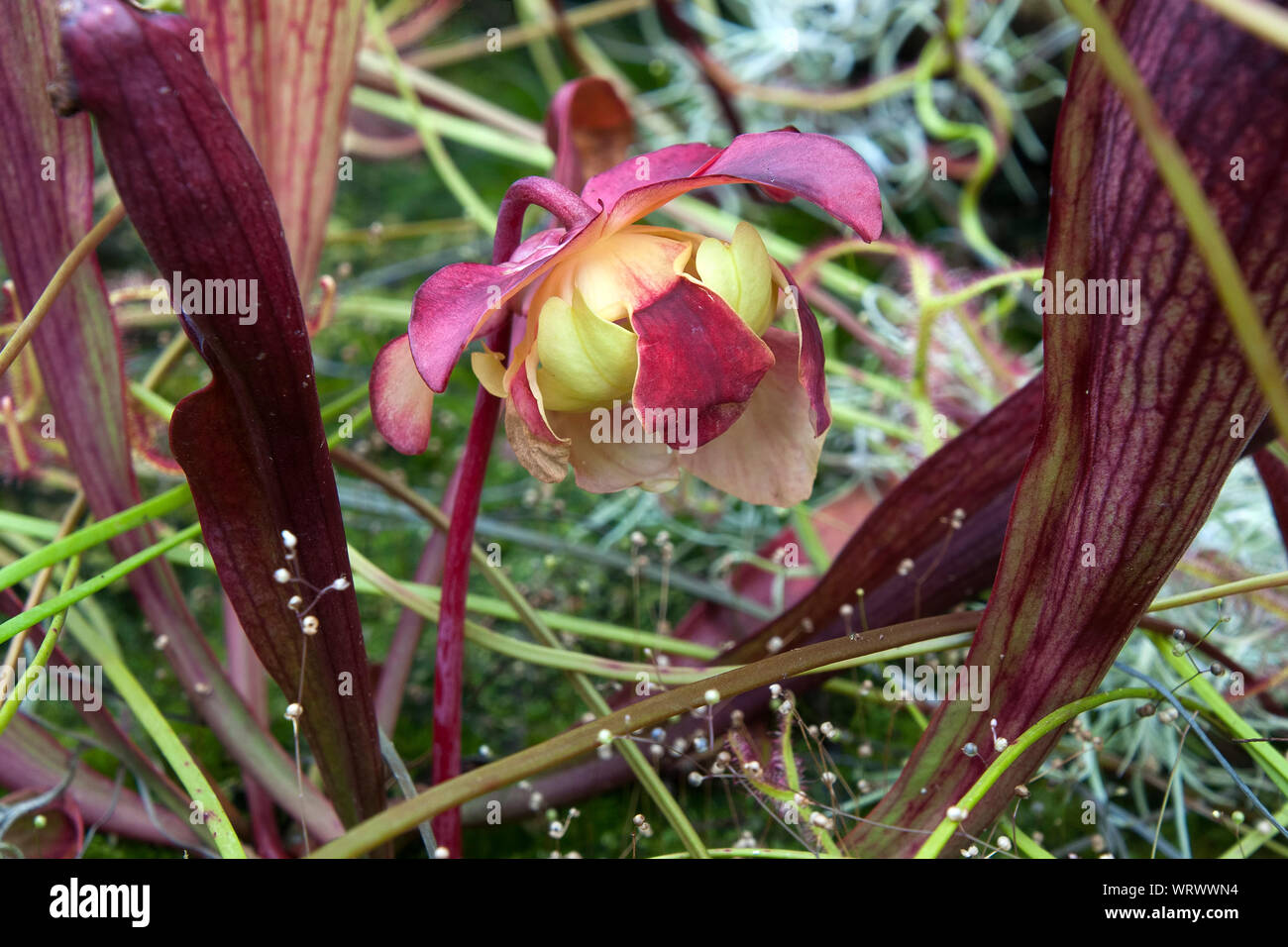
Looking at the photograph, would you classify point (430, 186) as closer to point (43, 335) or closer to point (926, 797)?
point (43, 335)

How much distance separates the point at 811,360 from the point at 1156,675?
0.38 metres

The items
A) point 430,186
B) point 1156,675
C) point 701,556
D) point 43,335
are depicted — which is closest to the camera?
point 43,335

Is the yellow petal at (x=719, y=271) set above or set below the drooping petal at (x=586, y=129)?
below

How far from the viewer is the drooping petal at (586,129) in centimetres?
41

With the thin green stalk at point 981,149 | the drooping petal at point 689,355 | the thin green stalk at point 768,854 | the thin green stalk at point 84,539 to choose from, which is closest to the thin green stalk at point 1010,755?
the thin green stalk at point 768,854

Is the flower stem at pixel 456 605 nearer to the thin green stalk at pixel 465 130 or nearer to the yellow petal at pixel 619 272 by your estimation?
the yellow petal at pixel 619 272

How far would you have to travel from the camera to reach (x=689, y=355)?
238 millimetres

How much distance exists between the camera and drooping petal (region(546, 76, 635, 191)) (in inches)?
16.0

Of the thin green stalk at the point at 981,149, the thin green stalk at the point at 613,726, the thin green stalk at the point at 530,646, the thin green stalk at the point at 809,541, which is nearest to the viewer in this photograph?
the thin green stalk at the point at 613,726

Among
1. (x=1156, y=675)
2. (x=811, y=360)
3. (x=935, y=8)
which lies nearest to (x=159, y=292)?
(x=811, y=360)

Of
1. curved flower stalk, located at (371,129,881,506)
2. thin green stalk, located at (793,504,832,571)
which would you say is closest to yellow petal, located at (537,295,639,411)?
curved flower stalk, located at (371,129,881,506)

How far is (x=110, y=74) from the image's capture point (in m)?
0.21

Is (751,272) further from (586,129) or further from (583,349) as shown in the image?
(586,129)

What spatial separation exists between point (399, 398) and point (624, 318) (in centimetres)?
8
